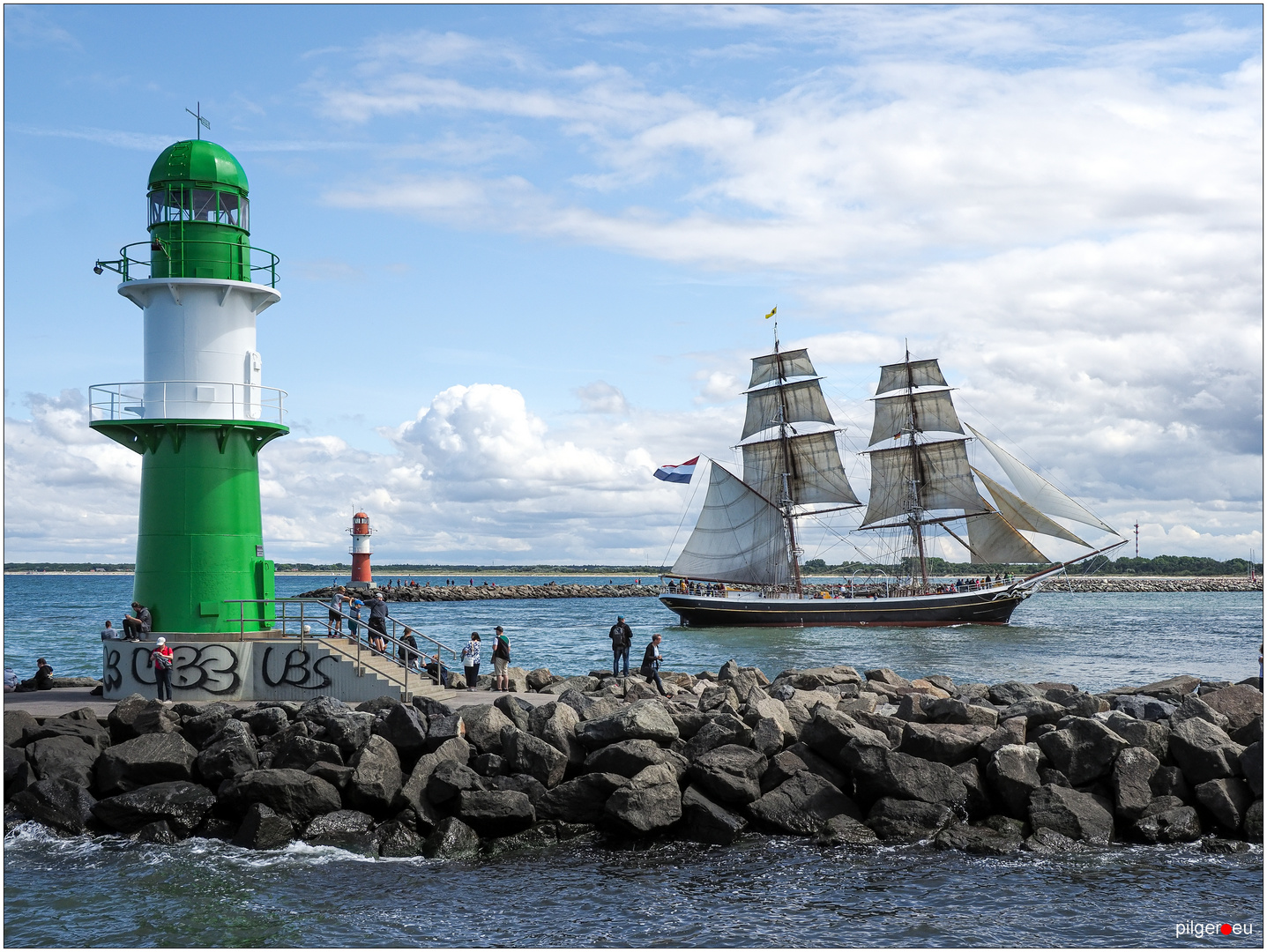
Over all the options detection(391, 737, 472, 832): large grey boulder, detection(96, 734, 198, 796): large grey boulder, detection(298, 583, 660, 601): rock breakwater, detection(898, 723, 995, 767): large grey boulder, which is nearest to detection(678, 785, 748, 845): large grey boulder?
detection(898, 723, 995, 767): large grey boulder

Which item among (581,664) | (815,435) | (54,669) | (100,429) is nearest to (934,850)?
(100,429)

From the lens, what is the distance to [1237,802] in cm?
1289

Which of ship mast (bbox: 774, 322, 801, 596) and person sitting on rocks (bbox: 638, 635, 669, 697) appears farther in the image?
ship mast (bbox: 774, 322, 801, 596)

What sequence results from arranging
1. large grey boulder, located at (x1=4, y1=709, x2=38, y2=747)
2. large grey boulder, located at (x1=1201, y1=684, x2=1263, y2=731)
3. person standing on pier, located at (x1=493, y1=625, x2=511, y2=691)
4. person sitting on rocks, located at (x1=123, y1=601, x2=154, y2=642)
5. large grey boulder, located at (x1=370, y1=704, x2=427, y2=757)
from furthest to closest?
person standing on pier, located at (x1=493, y1=625, x2=511, y2=691)
person sitting on rocks, located at (x1=123, y1=601, x2=154, y2=642)
large grey boulder, located at (x1=1201, y1=684, x2=1263, y2=731)
large grey boulder, located at (x1=4, y1=709, x2=38, y2=747)
large grey boulder, located at (x1=370, y1=704, x2=427, y2=757)

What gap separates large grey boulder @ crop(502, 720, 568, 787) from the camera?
1368 centimetres

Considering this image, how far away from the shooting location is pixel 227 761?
1391 centimetres

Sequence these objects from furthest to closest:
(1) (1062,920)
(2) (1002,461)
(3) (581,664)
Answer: (2) (1002,461), (3) (581,664), (1) (1062,920)

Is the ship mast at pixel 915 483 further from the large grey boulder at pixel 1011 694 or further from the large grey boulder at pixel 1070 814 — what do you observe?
the large grey boulder at pixel 1070 814

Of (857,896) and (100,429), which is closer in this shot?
(857,896)

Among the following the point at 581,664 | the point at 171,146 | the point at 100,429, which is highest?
the point at 171,146

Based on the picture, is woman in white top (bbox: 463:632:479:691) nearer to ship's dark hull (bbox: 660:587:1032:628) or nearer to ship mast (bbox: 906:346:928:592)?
ship's dark hull (bbox: 660:587:1032:628)

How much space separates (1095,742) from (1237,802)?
1.66m

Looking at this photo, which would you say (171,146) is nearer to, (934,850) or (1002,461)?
(934,850)

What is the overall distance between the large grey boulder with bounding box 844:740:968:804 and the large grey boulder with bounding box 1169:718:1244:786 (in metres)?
2.81
